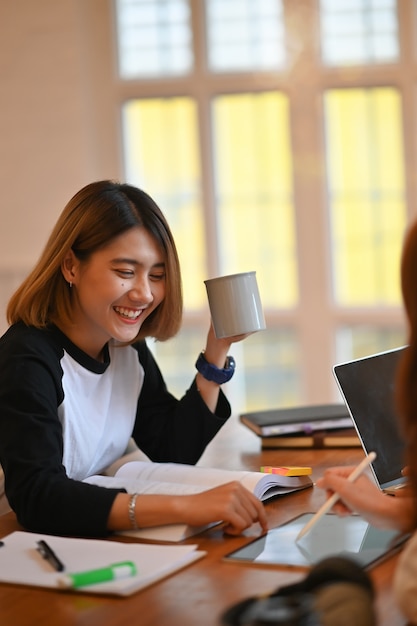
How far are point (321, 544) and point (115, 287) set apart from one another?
0.64 m

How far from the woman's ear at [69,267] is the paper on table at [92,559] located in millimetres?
556

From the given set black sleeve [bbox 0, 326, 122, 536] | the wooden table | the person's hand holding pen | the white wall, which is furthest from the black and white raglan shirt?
the white wall

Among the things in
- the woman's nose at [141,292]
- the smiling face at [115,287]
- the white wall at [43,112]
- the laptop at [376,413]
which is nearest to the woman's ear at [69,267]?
the smiling face at [115,287]

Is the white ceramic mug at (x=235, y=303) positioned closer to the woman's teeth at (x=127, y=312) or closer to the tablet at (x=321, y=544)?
the woman's teeth at (x=127, y=312)

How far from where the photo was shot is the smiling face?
1.82 metres

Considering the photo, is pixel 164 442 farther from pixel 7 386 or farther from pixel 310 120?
pixel 310 120

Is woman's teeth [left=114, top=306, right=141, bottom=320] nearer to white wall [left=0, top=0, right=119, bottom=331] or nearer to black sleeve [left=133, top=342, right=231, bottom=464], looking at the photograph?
black sleeve [left=133, top=342, right=231, bottom=464]

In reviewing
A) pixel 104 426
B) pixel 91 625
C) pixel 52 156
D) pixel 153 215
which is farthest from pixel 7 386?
pixel 52 156

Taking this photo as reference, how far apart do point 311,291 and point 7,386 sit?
8.69 feet

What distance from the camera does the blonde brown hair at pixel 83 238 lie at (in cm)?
182

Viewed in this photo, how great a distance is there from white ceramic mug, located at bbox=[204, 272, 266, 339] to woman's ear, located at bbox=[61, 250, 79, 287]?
0.80 feet

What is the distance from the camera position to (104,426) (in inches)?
75.7

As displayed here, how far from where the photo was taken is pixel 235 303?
1.85m

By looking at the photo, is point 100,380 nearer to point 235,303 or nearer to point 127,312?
point 127,312
